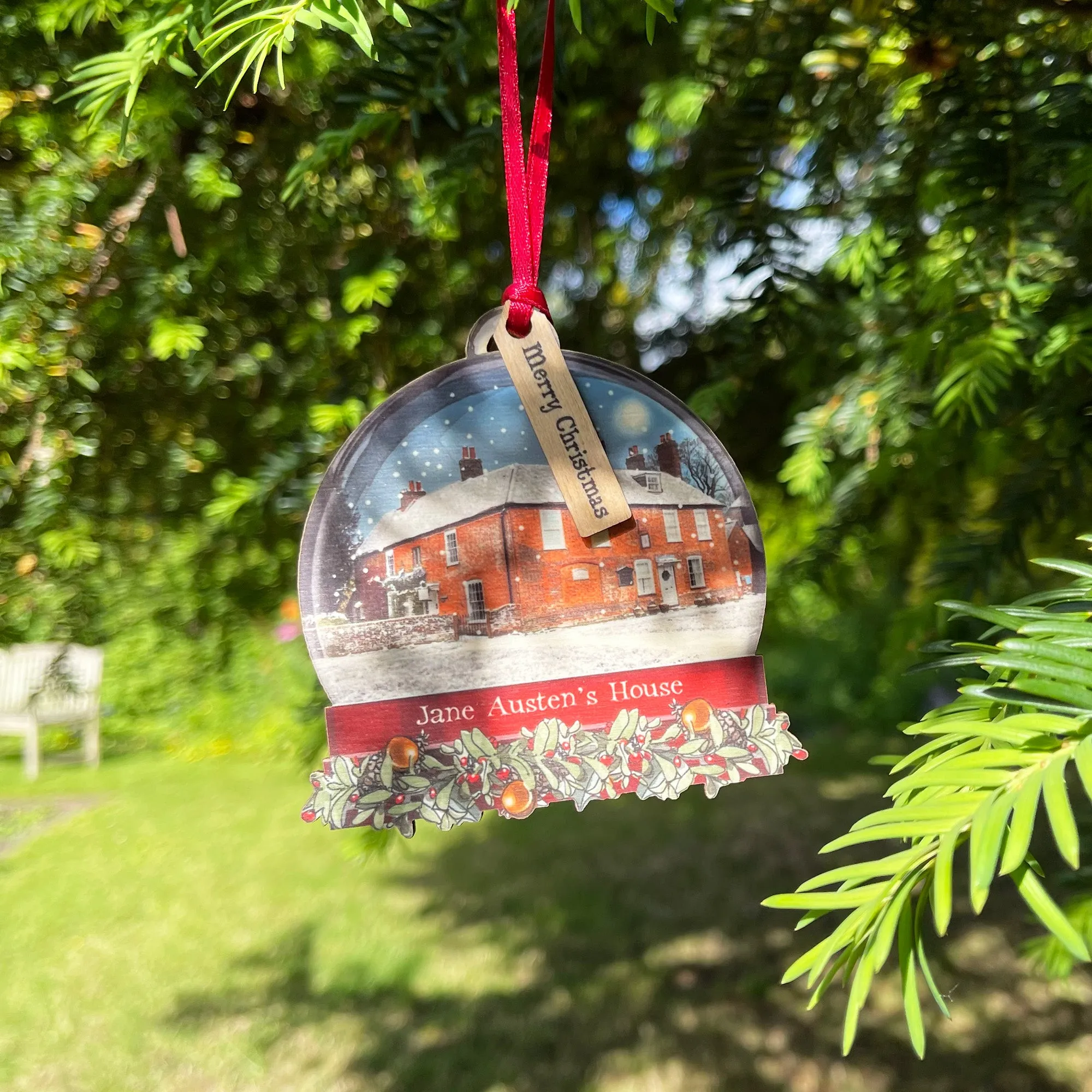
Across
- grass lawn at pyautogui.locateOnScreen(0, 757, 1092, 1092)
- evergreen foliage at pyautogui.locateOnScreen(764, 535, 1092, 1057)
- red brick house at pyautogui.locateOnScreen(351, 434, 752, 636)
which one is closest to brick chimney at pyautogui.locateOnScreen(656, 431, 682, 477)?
red brick house at pyautogui.locateOnScreen(351, 434, 752, 636)

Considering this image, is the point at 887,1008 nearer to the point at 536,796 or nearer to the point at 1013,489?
the point at 1013,489

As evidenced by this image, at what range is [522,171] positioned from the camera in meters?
0.71

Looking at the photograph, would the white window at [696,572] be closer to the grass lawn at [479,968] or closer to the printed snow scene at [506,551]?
the printed snow scene at [506,551]

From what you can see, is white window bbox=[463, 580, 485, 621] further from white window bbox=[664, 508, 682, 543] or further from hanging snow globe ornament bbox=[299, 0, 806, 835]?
white window bbox=[664, 508, 682, 543]

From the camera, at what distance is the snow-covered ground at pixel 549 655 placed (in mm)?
699

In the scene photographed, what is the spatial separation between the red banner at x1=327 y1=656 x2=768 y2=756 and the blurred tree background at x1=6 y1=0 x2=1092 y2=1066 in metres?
0.20

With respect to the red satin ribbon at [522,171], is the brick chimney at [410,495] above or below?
below

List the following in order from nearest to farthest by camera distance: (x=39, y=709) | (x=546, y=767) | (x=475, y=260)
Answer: (x=546, y=767) < (x=475, y=260) < (x=39, y=709)

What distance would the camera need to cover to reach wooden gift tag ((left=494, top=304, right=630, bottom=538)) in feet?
2.37

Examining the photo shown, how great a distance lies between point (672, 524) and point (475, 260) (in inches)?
35.3

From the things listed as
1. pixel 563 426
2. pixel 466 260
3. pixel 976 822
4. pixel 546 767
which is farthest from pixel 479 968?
pixel 976 822

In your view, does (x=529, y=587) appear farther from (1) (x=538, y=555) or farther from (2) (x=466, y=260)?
(2) (x=466, y=260)

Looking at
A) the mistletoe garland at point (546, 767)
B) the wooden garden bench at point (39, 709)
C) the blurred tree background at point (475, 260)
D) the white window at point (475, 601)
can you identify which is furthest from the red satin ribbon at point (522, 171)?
the wooden garden bench at point (39, 709)

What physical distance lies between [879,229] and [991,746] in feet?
2.49
